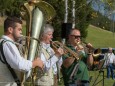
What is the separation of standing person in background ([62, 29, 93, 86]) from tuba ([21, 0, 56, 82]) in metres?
0.68

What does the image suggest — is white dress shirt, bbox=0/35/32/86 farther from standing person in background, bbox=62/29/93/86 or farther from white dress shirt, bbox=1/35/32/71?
standing person in background, bbox=62/29/93/86

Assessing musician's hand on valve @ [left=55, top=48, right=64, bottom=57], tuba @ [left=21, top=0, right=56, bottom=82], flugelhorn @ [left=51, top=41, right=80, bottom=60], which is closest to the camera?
tuba @ [left=21, top=0, right=56, bottom=82]

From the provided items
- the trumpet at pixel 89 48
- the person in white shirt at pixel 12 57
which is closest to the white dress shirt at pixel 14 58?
the person in white shirt at pixel 12 57

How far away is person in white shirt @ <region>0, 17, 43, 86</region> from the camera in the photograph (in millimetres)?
4469

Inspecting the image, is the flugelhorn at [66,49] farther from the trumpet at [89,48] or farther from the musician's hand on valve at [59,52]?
the musician's hand on valve at [59,52]

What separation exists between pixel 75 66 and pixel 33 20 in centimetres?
127

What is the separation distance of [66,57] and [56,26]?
18604 mm

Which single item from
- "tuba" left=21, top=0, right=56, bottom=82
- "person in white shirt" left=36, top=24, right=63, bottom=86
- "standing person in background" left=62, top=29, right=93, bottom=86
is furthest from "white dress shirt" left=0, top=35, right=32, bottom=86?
"standing person in background" left=62, top=29, right=93, bottom=86

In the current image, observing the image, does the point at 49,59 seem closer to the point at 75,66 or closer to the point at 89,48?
the point at 75,66

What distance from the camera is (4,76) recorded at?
459cm

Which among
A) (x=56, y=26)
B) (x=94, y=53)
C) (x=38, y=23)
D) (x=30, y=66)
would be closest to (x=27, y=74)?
(x=30, y=66)

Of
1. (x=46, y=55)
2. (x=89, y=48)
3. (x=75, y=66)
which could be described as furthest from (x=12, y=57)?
(x=89, y=48)

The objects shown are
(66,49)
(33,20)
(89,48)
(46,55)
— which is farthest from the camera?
(89,48)

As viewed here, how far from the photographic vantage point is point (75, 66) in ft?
20.2
